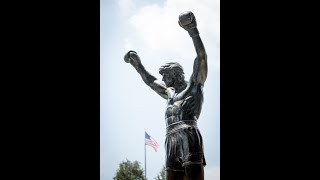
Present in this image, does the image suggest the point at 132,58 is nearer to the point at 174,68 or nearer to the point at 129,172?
the point at 174,68

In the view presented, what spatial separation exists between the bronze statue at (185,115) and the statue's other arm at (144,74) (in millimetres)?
203

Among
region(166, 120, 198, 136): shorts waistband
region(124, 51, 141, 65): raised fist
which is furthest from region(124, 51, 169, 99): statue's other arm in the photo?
region(166, 120, 198, 136): shorts waistband

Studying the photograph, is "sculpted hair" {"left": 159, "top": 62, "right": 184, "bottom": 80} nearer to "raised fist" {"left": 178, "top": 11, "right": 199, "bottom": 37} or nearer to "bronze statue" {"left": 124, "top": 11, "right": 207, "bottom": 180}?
"bronze statue" {"left": 124, "top": 11, "right": 207, "bottom": 180}

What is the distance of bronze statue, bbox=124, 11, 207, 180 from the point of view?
23.7ft

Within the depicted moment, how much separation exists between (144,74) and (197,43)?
0.96 m

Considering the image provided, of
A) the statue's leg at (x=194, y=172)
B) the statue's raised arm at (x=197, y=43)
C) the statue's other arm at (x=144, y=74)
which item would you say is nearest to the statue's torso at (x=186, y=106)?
the statue's raised arm at (x=197, y=43)

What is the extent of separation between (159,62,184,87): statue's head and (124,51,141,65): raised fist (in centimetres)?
52

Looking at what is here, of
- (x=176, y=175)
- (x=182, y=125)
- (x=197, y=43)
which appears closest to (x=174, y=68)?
(x=197, y=43)

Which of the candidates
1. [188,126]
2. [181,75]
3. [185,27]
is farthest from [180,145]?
[185,27]

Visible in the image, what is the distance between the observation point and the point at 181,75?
301 inches

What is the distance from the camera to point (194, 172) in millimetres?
7148

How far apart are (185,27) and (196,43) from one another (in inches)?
8.7

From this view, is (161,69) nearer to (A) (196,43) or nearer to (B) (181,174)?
(A) (196,43)

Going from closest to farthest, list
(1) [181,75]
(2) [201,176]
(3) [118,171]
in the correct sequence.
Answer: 1. (2) [201,176]
2. (1) [181,75]
3. (3) [118,171]
